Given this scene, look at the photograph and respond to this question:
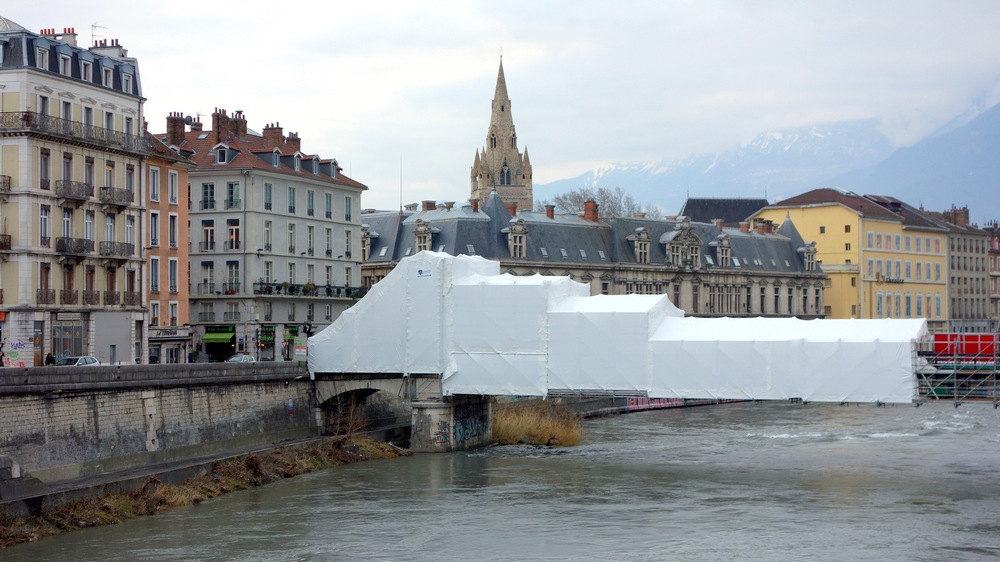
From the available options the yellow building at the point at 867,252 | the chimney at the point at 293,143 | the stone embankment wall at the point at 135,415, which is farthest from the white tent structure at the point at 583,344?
the yellow building at the point at 867,252

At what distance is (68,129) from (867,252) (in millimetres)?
69467

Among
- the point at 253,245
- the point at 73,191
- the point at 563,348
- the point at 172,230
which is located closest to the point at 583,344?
the point at 563,348

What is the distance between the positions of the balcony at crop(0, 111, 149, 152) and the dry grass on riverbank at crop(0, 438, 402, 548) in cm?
1288

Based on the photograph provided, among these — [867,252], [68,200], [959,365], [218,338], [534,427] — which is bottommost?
[534,427]

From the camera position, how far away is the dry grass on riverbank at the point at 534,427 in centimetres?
5191

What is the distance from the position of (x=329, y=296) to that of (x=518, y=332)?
19.8 meters

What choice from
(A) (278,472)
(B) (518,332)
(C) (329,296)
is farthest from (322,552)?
(C) (329,296)

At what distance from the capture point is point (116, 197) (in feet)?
161

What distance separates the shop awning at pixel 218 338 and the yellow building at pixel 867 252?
5279 centimetres

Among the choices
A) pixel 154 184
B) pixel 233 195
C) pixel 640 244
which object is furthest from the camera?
pixel 640 244

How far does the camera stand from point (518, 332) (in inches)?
1905

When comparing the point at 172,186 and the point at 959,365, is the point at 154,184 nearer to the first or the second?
the point at 172,186

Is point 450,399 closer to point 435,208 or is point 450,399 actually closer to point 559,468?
point 559,468

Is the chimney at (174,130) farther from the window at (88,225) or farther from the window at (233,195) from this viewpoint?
the window at (88,225)
